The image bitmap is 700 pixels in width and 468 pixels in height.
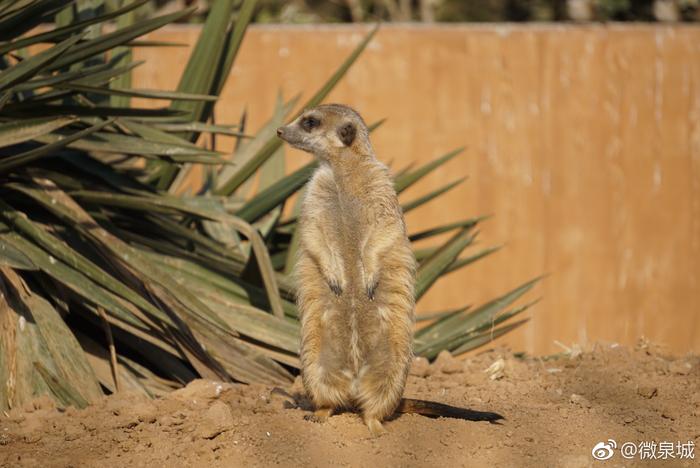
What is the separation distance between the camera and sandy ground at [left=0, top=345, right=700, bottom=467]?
10.8 feet

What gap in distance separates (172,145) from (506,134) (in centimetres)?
392

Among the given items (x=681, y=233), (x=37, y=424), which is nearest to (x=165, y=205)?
(x=37, y=424)

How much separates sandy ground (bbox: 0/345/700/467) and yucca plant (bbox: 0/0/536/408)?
10.9 inches

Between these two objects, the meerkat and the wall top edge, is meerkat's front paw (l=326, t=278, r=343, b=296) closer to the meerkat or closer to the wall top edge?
the meerkat

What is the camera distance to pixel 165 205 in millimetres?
4438

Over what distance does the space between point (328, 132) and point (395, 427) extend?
1054mm

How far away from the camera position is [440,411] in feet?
11.6

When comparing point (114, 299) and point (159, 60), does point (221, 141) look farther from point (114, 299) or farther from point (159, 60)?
point (114, 299)

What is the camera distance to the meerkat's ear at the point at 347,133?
12.4 ft

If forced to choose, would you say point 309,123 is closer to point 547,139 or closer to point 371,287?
point 371,287
